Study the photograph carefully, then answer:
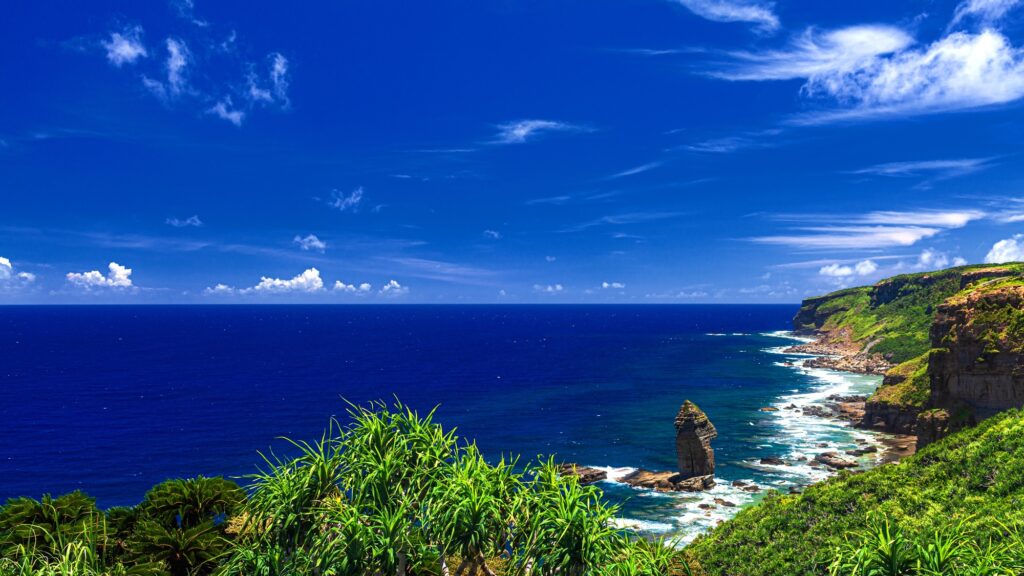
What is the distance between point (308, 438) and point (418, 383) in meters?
58.4

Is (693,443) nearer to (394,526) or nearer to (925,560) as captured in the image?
(925,560)

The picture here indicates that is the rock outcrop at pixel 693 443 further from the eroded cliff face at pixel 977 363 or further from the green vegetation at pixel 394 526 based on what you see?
the green vegetation at pixel 394 526

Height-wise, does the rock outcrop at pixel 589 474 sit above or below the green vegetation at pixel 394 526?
below

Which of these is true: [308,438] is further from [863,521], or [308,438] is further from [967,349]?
[967,349]

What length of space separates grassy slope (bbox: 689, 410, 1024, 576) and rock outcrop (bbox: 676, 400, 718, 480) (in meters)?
Answer: 21.6

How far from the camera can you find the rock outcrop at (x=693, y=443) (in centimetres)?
7938

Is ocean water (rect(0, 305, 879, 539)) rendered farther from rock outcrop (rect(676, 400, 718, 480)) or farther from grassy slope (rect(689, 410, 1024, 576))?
grassy slope (rect(689, 410, 1024, 576))

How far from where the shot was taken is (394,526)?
24.5m

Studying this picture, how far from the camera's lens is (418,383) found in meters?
165

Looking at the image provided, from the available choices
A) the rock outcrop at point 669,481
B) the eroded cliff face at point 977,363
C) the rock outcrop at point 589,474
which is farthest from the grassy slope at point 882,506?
the rock outcrop at point 589,474

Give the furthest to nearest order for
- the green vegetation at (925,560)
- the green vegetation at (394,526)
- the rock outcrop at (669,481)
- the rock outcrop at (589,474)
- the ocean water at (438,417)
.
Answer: the ocean water at (438,417)
the rock outcrop at (589,474)
the rock outcrop at (669,481)
the green vegetation at (394,526)
the green vegetation at (925,560)

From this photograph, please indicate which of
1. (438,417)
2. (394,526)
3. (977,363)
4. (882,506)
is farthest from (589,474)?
(394,526)

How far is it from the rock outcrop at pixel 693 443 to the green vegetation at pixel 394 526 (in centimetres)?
5332

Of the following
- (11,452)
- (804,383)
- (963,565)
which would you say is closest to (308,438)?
(11,452)
